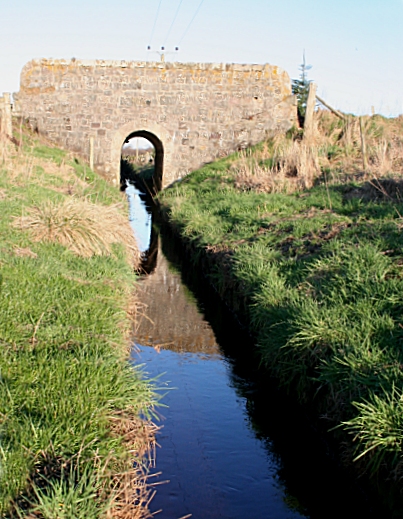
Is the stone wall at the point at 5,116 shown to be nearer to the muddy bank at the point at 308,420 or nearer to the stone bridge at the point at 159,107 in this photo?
the stone bridge at the point at 159,107

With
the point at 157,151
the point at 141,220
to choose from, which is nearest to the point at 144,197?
the point at 157,151

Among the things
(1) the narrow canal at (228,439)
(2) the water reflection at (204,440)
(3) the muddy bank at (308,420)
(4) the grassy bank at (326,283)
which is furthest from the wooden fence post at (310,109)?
(2) the water reflection at (204,440)

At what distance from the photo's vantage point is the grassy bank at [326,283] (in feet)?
16.4

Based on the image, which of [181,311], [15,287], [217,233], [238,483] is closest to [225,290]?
[181,311]

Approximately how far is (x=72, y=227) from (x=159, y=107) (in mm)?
14477

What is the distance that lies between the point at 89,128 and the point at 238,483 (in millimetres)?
19532

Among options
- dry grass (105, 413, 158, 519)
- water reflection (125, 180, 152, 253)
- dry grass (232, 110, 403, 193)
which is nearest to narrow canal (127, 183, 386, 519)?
dry grass (105, 413, 158, 519)

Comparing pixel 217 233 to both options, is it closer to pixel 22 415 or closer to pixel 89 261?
pixel 89 261

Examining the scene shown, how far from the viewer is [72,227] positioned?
927 cm

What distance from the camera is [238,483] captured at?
5.06 m

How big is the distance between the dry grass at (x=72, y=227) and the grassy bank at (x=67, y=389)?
21 cm

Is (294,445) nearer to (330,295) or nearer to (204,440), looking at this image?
(204,440)

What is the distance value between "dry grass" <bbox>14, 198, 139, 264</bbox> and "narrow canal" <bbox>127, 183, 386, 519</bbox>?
1.34m

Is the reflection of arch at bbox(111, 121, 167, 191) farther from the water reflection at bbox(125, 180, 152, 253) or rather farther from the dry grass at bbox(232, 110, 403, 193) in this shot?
the dry grass at bbox(232, 110, 403, 193)
